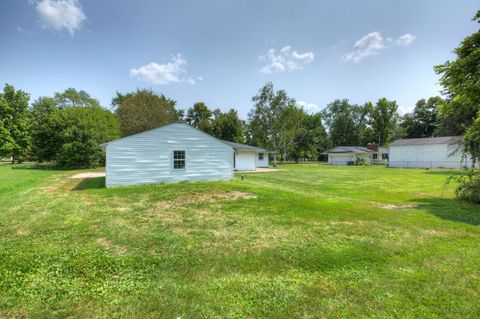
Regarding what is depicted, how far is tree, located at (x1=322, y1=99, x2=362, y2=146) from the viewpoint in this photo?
61531 millimetres

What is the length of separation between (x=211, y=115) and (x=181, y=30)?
131 feet

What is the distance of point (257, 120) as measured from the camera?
3894 centimetres

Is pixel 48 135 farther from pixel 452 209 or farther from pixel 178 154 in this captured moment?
pixel 452 209

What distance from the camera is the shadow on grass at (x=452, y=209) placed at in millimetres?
6547

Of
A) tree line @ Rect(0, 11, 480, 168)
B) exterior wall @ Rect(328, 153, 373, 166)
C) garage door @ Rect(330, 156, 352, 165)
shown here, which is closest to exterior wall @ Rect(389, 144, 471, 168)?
tree line @ Rect(0, 11, 480, 168)

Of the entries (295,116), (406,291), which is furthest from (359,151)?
(406,291)

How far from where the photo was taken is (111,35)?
1370 cm

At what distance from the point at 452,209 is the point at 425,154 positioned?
105 feet

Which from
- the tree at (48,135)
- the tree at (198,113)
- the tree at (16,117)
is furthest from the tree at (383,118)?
the tree at (16,117)

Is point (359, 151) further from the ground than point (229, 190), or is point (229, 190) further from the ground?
point (359, 151)

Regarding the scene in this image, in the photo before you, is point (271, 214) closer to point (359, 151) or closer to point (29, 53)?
point (29, 53)

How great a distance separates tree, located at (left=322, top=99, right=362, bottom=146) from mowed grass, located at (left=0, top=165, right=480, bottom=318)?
59.0 meters

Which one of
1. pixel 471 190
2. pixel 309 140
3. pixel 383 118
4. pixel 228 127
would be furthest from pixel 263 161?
pixel 383 118

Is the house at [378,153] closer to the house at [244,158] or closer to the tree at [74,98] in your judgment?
the house at [244,158]
